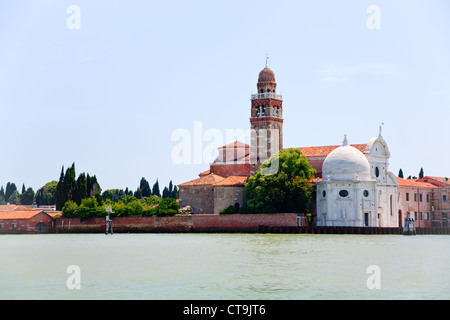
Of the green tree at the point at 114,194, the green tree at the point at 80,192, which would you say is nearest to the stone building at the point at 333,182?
the green tree at the point at 80,192

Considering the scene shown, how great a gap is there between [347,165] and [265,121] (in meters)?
10.1

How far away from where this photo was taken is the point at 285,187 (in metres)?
50.4

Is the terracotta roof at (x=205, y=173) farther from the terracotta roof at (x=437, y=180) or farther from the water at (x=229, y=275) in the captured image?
the water at (x=229, y=275)

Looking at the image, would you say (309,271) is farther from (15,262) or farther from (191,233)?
(191,233)

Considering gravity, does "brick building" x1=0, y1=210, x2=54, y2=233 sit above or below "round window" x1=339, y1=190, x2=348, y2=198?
below

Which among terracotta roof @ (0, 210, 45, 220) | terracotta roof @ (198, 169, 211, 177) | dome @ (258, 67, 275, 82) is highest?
dome @ (258, 67, 275, 82)

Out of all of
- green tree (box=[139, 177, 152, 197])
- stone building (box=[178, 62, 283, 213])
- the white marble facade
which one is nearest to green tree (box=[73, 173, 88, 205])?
stone building (box=[178, 62, 283, 213])

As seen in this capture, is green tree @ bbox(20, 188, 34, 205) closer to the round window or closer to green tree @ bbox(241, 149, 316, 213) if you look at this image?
green tree @ bbox(241, 149, 316, 213)

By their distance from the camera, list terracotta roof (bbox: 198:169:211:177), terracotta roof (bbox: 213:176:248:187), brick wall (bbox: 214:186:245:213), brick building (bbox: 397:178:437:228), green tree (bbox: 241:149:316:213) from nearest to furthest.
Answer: green tree (bbox: 241:149:316:213)
brick wall (bbox: 214:186:245:213)
terracotta roof (bbox: 213:176:248:187)
brick building (bbox: 397:178:437:228)
terracotta roof (bbox: 198:169:211:177)

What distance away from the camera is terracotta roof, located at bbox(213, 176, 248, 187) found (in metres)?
54.2

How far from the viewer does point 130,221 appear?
56906 mm

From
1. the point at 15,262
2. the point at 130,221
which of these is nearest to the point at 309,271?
the point at 15,262

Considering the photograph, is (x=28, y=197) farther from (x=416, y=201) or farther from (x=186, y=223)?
(x=416, y=201)

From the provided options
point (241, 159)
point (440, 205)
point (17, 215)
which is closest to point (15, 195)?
point (17, 215)
